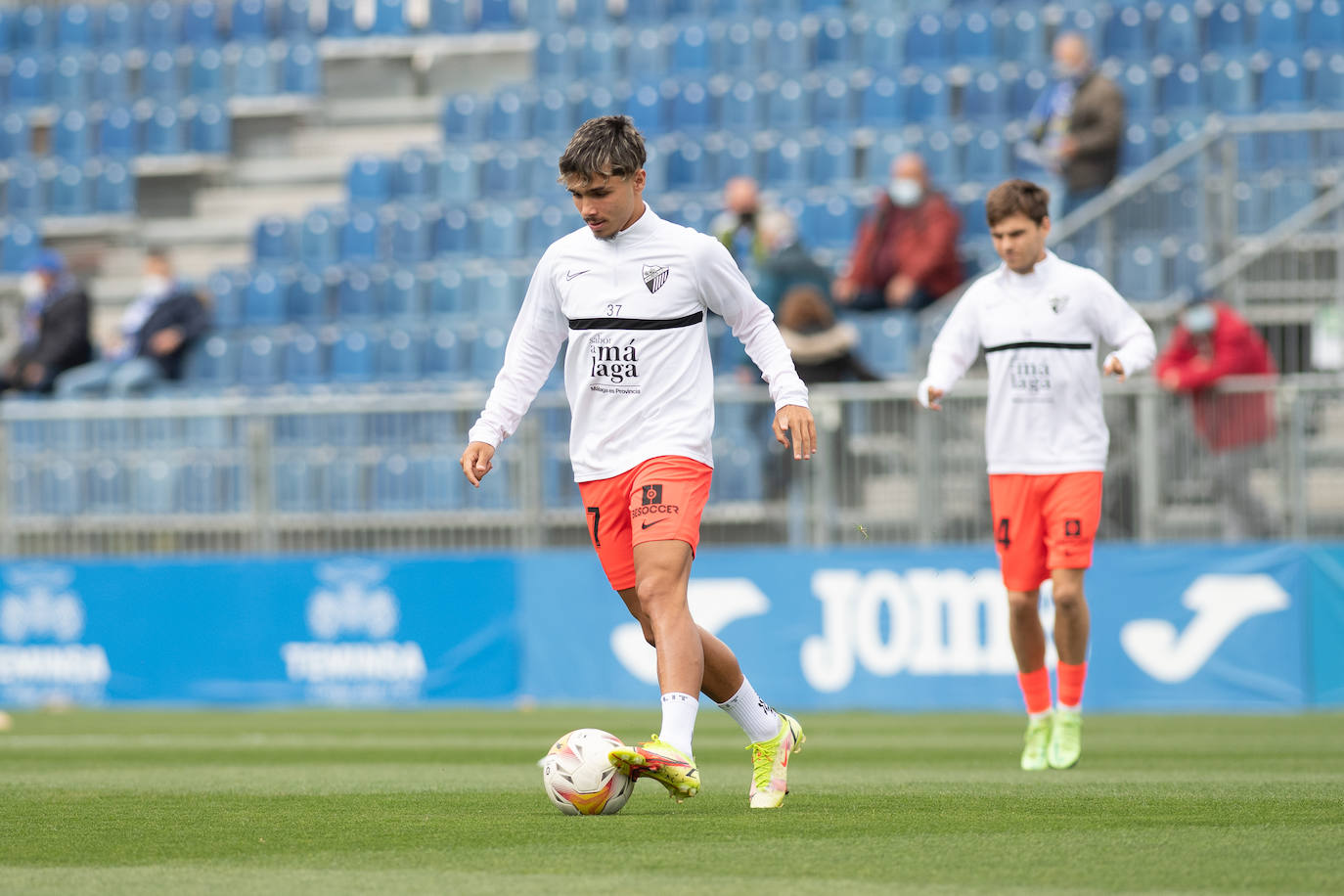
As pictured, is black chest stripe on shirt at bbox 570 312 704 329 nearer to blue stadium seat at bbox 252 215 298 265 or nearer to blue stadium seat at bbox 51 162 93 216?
blue stadium seat at bbox 252 215 298 265

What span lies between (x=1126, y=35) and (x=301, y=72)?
9734 millimetres

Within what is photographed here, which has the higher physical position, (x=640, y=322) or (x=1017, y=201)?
(x=1017, y=201)

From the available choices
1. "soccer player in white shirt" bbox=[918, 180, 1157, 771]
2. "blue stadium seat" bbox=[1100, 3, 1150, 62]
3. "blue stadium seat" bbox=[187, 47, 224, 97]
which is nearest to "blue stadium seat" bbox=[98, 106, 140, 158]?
"blue stadium seat" bbox=[187, 47, 224, 97]

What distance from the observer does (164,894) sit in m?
4.65

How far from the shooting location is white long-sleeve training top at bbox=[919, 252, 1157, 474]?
8.50m

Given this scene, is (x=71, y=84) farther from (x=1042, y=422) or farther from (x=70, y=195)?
(x=1042, y=422)

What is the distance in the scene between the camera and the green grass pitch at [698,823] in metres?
4.81

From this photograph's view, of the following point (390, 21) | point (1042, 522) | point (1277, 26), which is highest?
point (390, 21)

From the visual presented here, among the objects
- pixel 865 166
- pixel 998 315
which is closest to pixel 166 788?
pixel 998 315

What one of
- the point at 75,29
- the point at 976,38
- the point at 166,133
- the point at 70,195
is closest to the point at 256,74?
the point at 166,133

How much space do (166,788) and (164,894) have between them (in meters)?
3.09

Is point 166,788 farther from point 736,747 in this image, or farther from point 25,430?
point 25,430

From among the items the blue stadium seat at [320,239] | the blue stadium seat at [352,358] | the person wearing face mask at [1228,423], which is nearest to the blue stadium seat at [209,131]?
the blue stadium seat at [320,239]

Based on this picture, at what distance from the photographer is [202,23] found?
80.6 ft
